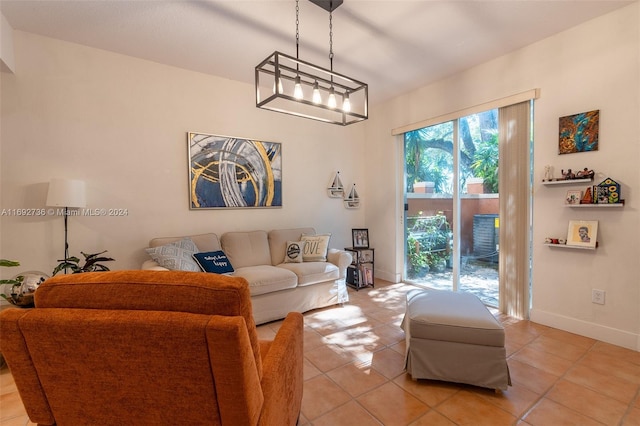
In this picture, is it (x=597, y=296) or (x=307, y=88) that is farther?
(x=307, y=88)

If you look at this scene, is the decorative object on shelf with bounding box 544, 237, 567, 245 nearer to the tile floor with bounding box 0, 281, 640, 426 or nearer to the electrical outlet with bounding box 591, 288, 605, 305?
the electrical outlet with bounding box 591, 288, 605, 305

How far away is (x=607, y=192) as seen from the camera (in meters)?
2.39

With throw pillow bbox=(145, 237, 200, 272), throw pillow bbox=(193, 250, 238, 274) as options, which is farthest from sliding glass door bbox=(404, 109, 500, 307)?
throw pillow bbox=(145, 237, 200, 272)

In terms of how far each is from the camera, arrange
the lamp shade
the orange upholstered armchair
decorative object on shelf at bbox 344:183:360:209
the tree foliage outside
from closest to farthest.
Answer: the orange upholstered armchair < the lamp shade < the tree foliage outside < decorative object on shelf at bbox 344:183:360:209

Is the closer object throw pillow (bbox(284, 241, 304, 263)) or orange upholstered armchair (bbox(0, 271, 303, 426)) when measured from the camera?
orange upholstered armchair (bbox(0, 271, 303, 426))

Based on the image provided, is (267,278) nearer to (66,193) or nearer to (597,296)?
(66,193)

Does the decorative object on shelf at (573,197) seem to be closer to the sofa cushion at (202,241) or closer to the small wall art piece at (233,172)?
the small wall art piece at (233,172)

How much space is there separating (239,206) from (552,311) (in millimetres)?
3517

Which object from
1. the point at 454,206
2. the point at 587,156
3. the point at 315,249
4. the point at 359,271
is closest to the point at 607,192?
the point at 587,156

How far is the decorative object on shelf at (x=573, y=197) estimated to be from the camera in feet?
8.39

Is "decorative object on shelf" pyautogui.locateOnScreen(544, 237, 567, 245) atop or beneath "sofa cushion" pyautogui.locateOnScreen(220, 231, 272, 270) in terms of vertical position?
atop

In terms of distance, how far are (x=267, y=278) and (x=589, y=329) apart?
116 inches

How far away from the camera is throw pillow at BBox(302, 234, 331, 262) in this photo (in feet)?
11.8

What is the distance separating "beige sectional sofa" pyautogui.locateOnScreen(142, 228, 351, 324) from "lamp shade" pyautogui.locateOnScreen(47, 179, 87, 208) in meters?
0.73
